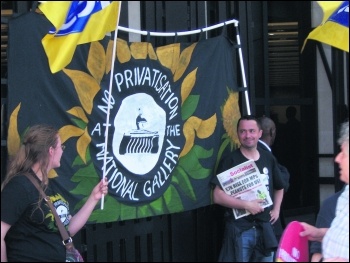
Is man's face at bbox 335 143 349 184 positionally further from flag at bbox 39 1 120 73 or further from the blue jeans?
the blue jeans

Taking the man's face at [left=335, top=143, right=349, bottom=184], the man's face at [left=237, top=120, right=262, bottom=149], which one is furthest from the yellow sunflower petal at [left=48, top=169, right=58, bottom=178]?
the man's face at [left=335, top=143, right=349, bottom=184]

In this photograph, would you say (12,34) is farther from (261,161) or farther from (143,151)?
(261,161)

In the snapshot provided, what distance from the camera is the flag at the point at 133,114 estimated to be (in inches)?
214

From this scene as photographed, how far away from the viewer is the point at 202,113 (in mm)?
6770

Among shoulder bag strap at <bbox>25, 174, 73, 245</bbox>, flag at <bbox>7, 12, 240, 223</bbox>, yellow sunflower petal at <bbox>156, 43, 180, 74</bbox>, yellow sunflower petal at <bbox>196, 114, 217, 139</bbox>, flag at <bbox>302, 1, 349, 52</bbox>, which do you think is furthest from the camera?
yellow sunflower petal at <bbox>196, 114, 217, 139</bbox>

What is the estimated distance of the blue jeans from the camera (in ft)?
21.5

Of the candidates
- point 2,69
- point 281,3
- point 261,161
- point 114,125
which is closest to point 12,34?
point 2,69

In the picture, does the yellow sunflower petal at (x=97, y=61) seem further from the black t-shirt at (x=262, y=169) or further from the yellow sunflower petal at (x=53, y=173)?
the black t-shirt at (x=262, y=169)

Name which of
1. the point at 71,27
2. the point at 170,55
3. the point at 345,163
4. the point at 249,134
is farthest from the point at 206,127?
the point at 345,163

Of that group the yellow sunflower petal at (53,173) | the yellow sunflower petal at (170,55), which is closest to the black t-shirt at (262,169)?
the yellow sunflower petal at (170,55)

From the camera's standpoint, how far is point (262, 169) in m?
6.68

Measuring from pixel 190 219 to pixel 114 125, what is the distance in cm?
144

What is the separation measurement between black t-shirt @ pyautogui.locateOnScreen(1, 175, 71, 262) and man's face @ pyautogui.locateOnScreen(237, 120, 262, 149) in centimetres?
226

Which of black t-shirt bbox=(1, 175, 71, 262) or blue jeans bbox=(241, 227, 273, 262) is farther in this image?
blue jeans bbox=(241, 227, 273, 262)
